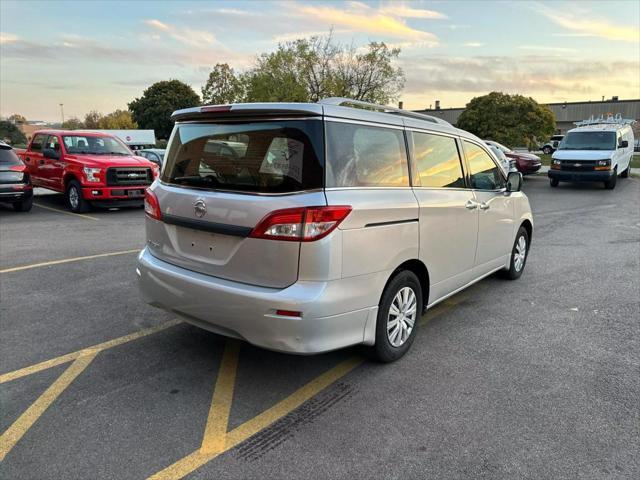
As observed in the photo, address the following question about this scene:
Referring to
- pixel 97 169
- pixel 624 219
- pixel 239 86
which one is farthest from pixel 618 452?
pixel 239 86

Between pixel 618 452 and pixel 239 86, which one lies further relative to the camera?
pixel 239 86

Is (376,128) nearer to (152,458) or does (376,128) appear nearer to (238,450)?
(238,450)

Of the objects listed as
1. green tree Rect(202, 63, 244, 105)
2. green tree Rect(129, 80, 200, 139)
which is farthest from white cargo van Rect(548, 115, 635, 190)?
green tree Rect(129, 80, 200, 139)

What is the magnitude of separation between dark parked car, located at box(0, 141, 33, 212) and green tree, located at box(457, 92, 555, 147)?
25732mm

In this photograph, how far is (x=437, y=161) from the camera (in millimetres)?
4273

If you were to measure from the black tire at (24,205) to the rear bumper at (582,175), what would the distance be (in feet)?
53.9

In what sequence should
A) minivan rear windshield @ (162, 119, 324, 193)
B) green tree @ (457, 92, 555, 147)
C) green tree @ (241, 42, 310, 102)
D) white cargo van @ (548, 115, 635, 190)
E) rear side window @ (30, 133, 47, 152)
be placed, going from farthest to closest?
green tree @ (241, 42, 310, 102) → green tree @ (457, 92, 555, 147) → white cargo van @ (548, 115, 635, 190) → rear side window @ (30, 133, 47, 152) → minivan rear windshield @ (162, 119, 324, 193)

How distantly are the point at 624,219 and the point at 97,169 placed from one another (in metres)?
→ 12.2

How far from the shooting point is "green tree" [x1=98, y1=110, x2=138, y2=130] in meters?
74.5

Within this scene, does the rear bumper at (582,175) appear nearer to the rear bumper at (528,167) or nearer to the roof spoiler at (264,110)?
the rear bumper at (528,167)

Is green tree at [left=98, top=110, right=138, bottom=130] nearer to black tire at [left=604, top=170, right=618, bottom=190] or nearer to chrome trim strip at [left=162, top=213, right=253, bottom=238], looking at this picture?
black tire at [left=604, top=170, right=618, bottom=190]

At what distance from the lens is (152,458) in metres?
2.69

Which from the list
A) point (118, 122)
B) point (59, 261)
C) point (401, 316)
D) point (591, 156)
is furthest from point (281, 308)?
point (118, 122)

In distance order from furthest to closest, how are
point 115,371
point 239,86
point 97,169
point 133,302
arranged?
1. point 239,86
2. point 97,169
3. point 133,302
4. point 115,371
